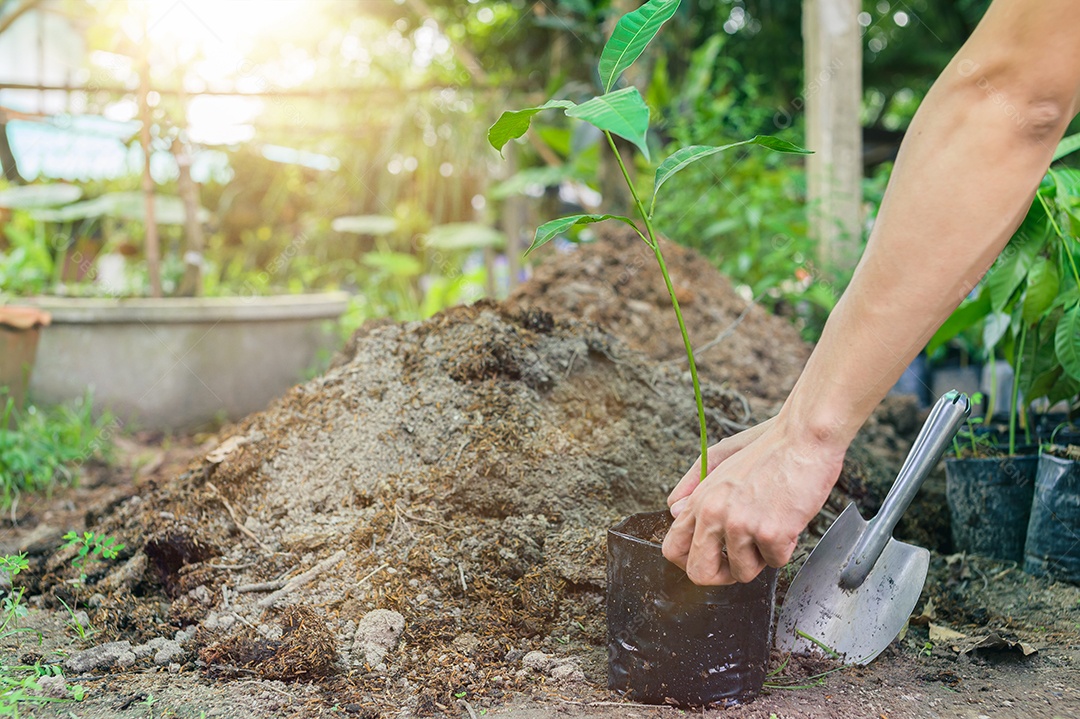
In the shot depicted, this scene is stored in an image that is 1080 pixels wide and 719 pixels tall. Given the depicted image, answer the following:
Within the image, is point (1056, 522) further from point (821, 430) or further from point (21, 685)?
point (21, 685)

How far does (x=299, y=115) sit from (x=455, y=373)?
5702mm

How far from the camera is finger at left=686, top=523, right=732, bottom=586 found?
1.09 meters

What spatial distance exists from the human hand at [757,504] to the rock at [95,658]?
3.68ft

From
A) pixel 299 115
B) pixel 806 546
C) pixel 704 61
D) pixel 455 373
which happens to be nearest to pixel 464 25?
pixel 299 115

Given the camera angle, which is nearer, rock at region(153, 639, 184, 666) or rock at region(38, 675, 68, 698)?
rock at region(38, 675, 68, 698)

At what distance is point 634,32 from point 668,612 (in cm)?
92

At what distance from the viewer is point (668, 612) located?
1255 mm

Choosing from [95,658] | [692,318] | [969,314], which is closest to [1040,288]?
[969,314]

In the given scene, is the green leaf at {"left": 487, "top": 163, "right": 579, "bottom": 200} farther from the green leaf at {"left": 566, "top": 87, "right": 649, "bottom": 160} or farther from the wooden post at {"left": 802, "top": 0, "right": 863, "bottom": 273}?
the green leaf at {"left": 566, "top": 87, "right": 649, "bottom": 160}

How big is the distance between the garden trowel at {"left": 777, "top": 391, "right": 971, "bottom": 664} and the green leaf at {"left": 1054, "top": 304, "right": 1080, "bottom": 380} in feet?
1.76

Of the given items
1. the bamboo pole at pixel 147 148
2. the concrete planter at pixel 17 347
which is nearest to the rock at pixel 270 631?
the concrete planter at pixel 17 347

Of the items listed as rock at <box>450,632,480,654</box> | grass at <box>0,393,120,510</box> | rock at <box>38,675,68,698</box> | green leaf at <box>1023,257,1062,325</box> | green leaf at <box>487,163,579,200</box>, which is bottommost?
grass at <box>0,393,120,510</box>

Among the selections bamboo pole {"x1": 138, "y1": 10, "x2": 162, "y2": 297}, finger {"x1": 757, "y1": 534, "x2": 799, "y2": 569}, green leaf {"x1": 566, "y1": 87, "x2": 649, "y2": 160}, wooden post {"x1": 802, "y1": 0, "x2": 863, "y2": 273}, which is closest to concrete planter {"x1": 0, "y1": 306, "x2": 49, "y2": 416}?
bamboo pole {"x1": 138, "y1": 10, "x2": 162, "y2": 297}

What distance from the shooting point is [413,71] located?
7.54 metres
